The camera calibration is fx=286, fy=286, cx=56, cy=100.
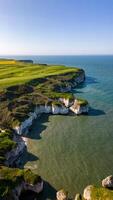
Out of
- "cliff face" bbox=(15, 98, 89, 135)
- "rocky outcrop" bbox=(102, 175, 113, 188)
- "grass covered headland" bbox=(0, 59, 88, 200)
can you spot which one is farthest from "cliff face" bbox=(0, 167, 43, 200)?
"cliff face" bbox=(15, 98, 89, 135)

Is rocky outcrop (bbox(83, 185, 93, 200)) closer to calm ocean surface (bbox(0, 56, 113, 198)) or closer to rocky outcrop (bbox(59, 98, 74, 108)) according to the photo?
calm ocean surface (bbox(0, 56, 113, 198))

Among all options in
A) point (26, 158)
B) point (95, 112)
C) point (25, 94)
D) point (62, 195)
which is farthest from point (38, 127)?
point (62, 195)

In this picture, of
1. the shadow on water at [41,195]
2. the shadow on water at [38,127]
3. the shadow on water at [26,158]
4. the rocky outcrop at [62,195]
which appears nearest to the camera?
the rocky outcrop at [62,195]

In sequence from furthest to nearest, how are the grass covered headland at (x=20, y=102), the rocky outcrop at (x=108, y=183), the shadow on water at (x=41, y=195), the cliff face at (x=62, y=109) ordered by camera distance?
1. the cliff face at (x=62, y=109)
2. the rocky outcrop at (x=108, y=183)
3. the grass covered headland at (x=20, y=102)
4. the shadow on water at (x=41, y=195)

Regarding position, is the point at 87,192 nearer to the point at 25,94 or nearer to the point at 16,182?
the point at 16,182

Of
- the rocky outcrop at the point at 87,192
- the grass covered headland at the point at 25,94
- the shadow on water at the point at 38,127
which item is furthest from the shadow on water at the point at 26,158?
the rocky outcrop at the point at 87,192

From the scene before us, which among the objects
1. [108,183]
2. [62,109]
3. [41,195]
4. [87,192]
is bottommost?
[41,195]

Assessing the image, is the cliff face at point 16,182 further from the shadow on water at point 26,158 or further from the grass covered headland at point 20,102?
the shadow on water at point 26,158

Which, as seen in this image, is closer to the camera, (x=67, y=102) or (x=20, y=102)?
(x=20, y=102)
